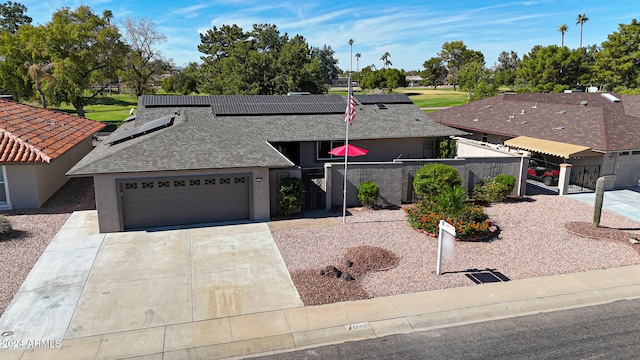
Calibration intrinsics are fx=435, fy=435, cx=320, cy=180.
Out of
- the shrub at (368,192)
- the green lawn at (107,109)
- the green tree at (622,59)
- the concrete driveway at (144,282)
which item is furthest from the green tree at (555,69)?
the concrete driveway at (144,282)

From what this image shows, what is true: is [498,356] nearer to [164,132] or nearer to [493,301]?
[493,301]

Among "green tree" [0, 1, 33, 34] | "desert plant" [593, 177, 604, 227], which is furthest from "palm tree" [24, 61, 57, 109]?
"green tree" [0, 1, 33, 34]

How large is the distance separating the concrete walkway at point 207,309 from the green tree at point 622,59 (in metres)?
52.3

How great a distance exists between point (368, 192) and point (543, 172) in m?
11.4

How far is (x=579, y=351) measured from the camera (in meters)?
9.09

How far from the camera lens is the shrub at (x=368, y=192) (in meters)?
18.5

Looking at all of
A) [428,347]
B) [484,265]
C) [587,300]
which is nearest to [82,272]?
[428,347]

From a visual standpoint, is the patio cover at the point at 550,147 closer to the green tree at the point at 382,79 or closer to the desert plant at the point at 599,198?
the desert plant at the point at 599,198

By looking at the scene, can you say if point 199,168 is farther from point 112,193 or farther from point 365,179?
point 365,179

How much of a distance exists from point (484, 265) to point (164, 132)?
13.0 m

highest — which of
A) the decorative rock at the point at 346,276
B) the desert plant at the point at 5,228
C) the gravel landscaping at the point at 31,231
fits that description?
the desert plant at the point at 5,228

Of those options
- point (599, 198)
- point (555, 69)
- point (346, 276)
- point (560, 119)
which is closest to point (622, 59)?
point (555, 69)

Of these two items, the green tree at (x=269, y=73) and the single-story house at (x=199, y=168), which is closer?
the single-story house at (x=199, y=168)

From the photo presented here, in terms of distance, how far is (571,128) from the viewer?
82.5ft
